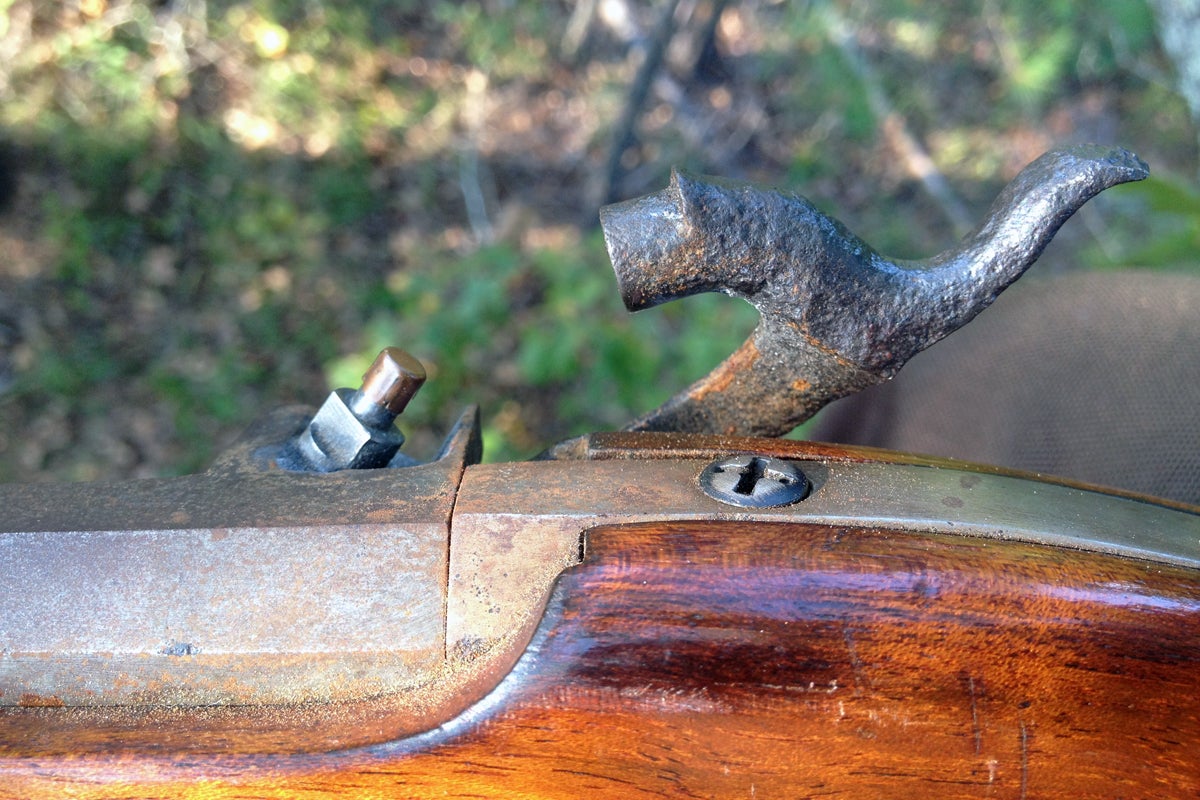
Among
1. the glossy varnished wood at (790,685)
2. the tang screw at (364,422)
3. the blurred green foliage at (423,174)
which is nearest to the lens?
the glossy varnished wood at (790,685)

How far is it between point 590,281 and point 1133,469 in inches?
95.3

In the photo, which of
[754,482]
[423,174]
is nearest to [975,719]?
[754,482]

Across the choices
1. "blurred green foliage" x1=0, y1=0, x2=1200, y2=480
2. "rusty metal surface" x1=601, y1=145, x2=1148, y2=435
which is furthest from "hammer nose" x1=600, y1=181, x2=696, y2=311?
"blurred green foliage" x1=0, y1=0, x2=1200, y2=480

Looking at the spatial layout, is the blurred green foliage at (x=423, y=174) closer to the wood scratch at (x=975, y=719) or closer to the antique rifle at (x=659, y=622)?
the antique rifle at (x=659, y=622)

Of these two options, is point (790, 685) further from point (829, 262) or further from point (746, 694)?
point (829, 262)

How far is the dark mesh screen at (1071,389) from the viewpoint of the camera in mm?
1499

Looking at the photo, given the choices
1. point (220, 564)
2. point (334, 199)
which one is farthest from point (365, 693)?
point (334, 199)

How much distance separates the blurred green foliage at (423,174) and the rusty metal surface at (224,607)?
2.41 metres

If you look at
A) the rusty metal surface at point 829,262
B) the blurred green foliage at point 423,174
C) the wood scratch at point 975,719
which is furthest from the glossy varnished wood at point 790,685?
the blurred green foliage at point 423,174

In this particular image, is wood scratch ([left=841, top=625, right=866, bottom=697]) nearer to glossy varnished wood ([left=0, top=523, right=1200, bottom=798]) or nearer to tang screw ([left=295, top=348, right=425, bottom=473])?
glossy varnished wood ([left=0, top=523, right=1200, bottom=798])

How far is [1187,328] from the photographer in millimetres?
1575

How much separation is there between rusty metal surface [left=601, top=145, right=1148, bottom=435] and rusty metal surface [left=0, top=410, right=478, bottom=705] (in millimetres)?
318

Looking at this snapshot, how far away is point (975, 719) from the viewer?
81 centimetres

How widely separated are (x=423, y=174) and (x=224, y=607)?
4.04 meters
